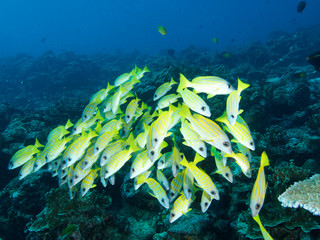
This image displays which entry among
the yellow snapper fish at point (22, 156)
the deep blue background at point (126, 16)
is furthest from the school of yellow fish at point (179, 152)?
the deep blue background at point (126, 16)

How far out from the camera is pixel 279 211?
3.12m

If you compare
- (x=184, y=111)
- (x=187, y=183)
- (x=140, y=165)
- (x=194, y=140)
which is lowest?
(x=187, y=183)

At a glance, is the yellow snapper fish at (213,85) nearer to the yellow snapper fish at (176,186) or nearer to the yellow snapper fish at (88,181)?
the yellow snapper fish at (176,186)

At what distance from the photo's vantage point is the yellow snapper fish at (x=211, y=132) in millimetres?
2387

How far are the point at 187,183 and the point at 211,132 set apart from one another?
3.18 ft

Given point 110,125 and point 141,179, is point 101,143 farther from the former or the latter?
point 141,179

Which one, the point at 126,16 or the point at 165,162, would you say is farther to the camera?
the point at 126,16

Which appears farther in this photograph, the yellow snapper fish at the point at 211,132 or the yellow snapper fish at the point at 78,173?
the yellow snapper fish at the point at 78,173

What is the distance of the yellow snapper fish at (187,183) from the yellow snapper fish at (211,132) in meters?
0.75

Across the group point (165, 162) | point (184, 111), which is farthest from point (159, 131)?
point (165, 162)

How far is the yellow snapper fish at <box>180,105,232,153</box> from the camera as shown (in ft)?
7.83

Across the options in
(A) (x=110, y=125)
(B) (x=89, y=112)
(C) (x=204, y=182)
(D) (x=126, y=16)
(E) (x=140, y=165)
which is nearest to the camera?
(C) (x=204, y=182)

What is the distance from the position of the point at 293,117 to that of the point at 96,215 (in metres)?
8.89

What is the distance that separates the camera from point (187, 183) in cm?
292
